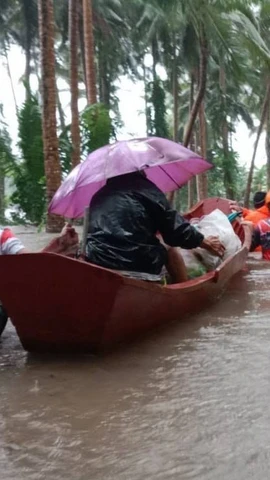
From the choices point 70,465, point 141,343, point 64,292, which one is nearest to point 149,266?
point 141,343

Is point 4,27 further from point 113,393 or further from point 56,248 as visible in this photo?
point 113,393

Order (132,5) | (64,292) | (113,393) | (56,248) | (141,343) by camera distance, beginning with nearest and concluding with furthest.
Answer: (113,393) → (64,292) → (141,343) → (56,248) → (132,5)

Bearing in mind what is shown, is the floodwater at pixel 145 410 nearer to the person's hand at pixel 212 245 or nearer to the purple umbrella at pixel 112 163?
the person's hand at pixel 212 245

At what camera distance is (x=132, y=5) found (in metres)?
27.1

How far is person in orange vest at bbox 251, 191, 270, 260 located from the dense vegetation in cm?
490

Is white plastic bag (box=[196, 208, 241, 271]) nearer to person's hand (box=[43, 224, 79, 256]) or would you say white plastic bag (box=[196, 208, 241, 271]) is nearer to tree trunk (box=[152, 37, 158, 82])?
person's hand (box=[43, 224, 79, 256])

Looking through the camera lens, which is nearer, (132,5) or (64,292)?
(64,292)

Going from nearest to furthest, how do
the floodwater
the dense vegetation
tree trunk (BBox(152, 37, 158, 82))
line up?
the floodwater, the dense vegetation, tree trunk (BBox(152, 37, 158, 82))

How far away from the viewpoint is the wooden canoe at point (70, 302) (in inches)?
143

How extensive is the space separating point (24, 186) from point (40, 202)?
0.52 metres

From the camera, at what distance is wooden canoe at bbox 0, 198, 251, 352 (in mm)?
3627

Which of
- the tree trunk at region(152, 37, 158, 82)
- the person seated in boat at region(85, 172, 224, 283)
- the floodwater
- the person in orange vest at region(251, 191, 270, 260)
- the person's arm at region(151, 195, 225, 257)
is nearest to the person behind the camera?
the floodwater

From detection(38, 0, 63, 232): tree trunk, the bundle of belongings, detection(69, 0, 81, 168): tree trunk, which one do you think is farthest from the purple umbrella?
detection(69, 0, 81, 168): tree trunk

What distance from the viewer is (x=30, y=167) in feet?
48.1
